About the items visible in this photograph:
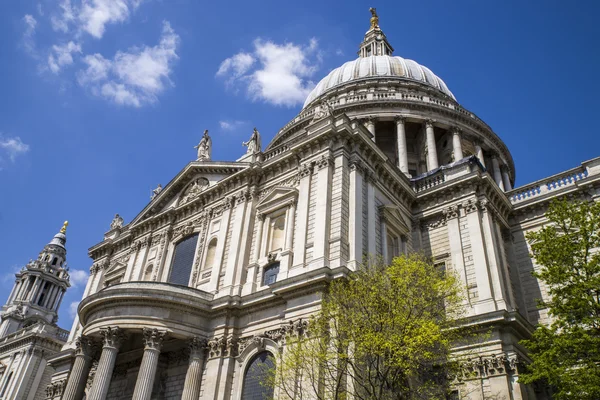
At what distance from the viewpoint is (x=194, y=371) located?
71.9 feet

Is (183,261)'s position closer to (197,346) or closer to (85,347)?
(85,347)

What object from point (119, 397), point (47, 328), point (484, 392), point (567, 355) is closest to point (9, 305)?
point (47, 328)

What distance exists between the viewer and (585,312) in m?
15.5

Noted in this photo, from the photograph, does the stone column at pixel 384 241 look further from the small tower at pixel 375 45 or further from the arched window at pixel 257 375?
the small tower at pixel 375 45

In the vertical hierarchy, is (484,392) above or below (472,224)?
below

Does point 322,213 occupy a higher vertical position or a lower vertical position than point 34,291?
lower

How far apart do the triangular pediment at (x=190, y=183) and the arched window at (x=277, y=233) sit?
13.9 feet

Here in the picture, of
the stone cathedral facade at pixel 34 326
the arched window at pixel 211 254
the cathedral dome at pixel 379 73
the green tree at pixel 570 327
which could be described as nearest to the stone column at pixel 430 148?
the cathedral dome at pixel 379 73

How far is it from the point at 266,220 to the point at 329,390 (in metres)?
11.4

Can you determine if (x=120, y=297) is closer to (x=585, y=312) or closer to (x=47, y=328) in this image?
(x=585, y=312)

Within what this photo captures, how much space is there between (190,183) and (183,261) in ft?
17.8

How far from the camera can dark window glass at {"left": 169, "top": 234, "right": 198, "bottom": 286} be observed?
2871 centimetres

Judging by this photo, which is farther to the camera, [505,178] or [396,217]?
[505,178]

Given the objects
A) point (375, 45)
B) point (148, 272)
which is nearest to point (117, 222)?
point (148, 272)
